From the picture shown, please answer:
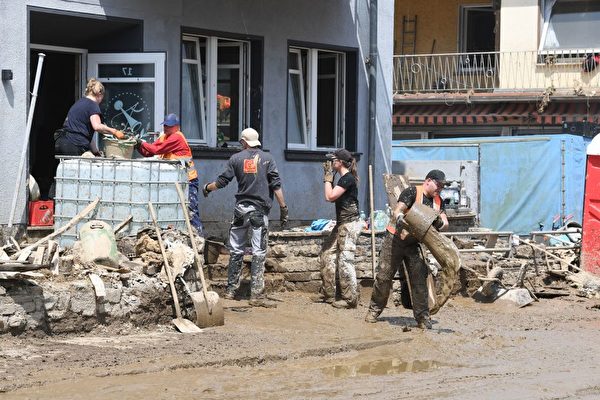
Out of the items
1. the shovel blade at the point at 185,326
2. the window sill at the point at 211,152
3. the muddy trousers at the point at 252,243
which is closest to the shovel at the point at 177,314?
the shovel blade at the point at 185,326

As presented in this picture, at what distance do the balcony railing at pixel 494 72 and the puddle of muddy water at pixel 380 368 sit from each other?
15.6 meters

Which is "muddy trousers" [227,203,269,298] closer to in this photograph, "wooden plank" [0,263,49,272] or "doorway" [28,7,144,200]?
"doorway" [28,7,144,200]

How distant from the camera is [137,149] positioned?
1332 cm

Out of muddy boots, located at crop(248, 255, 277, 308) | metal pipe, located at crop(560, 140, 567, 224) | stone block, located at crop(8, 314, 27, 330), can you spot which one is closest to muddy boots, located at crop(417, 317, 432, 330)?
muddy boots, located at crop(248, 255, 277, 308)

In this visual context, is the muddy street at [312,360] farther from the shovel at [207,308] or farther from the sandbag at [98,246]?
the sandbag at [98,246]

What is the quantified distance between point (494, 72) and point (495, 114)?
4.72ft

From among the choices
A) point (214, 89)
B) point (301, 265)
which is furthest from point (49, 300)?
point (214, 89)

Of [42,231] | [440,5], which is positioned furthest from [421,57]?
[42,231]

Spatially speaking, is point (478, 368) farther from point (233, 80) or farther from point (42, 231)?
point (233, 80)

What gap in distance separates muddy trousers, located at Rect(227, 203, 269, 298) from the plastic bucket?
143cm

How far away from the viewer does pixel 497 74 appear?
26.2 meters

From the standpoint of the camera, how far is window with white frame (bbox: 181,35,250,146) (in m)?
15.5

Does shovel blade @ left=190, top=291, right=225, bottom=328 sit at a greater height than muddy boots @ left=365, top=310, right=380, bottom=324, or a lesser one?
greater

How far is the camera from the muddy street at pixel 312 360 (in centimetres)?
865
